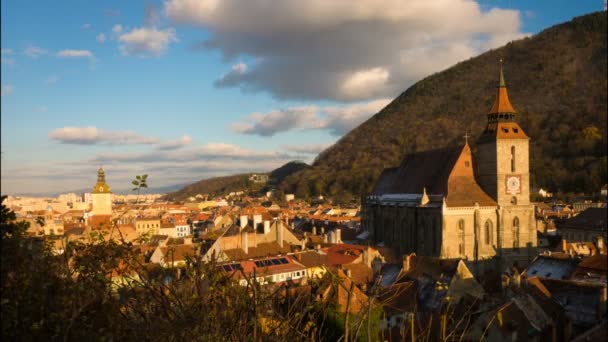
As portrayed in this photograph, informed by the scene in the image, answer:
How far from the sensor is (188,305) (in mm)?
6914

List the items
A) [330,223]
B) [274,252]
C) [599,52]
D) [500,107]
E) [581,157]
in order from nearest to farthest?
[274,252]
[500,107]
[330,223]
[581,157]
[599,52]

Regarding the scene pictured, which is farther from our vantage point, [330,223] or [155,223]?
[155,223]

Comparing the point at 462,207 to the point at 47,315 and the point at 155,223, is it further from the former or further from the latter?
the point at 155,223

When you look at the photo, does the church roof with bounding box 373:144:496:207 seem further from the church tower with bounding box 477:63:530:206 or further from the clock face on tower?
the clock face on tower

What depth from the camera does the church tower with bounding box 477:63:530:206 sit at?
4762 cm

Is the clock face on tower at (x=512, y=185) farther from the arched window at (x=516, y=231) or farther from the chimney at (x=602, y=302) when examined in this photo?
the chimney at (x=602, y=302)

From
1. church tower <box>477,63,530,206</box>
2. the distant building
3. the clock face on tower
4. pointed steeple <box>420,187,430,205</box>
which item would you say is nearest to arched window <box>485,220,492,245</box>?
church tower <box>477,63,530,206</box>

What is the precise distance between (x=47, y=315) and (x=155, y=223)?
96.2 metres

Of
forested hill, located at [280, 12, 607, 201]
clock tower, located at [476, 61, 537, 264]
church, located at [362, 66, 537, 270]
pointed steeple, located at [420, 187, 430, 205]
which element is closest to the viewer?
church, located at [362, 66, 537, 270]

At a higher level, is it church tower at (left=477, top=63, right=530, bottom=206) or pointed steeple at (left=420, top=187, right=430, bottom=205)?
church tower at (left=477, top=63, right=530, bottom=206)

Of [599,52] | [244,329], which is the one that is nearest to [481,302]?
[244,329]

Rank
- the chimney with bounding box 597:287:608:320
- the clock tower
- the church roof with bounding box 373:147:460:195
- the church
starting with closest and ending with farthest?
the chimney with bounding box 597:287:608:320
the church
the clock tower
the church roof with bounding box 373:147:460:195

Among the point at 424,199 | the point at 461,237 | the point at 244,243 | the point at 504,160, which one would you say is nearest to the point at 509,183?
the point at 504,160

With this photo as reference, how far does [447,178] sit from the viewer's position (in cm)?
4734
